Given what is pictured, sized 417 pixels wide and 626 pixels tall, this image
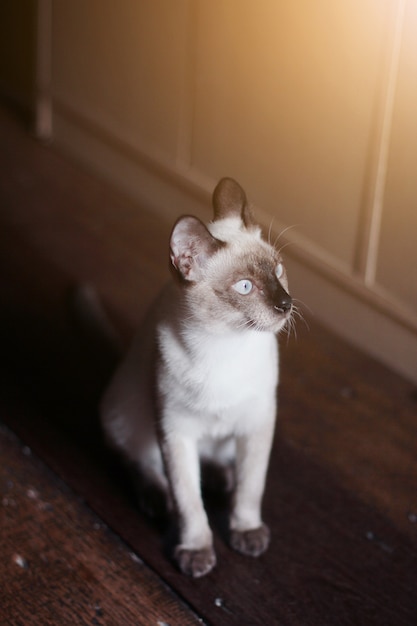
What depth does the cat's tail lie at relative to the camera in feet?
6.77

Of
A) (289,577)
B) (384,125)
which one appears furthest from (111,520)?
(384,125)

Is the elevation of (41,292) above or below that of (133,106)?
below

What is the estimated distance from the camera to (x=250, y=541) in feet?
5.54

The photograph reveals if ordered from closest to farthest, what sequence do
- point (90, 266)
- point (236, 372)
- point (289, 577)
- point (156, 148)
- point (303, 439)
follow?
point (236, 372) → point (289, 577) → point (303, 439) → point (156, 148) → point (90, 266)

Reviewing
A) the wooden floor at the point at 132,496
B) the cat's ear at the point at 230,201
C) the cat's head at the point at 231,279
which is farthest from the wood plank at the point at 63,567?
the cat's ear at the point at 230,201

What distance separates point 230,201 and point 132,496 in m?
0.64

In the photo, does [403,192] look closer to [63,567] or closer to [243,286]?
[243,286]

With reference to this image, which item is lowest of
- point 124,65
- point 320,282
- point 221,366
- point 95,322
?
point 95,322

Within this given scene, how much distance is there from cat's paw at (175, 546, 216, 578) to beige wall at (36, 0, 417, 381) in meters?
0.50

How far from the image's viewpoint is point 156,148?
2277mm

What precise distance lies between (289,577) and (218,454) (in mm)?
263

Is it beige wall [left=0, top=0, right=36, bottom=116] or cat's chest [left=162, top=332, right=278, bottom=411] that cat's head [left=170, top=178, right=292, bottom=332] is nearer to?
cat's chest [left=162, top=332, right=278, bottom=411]

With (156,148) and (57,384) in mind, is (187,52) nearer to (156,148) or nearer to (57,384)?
(156,148)

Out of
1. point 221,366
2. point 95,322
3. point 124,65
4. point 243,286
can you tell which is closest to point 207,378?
point 221,366
